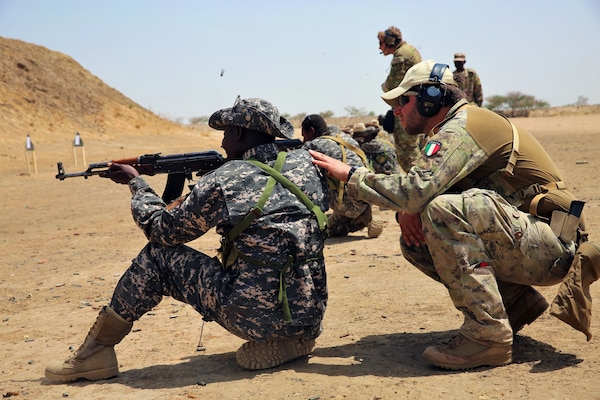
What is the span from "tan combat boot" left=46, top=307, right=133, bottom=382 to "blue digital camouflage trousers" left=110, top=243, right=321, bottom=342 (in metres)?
0.08

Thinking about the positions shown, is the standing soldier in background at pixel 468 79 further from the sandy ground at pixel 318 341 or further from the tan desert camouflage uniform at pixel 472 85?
the sandy ground at pixel 318 341

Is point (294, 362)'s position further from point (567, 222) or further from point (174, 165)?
point (567, 222)

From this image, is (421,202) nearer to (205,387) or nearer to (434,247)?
(434,247)

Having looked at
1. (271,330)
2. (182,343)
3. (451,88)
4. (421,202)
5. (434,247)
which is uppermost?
(451,88)

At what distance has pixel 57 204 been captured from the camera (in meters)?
13.3

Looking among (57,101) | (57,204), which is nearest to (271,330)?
(57,204)

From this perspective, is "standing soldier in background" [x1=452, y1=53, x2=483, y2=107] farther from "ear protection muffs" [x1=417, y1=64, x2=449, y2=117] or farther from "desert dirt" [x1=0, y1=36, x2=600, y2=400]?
"ear protection muffs" [x1=417, y1=64, x2=449, y2=117]

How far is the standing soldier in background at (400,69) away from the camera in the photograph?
9.42 metres

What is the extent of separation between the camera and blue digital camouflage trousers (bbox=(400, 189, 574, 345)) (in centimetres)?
374

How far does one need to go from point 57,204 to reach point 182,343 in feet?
29.5

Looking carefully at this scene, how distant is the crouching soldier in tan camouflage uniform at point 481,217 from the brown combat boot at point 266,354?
30.0 inches

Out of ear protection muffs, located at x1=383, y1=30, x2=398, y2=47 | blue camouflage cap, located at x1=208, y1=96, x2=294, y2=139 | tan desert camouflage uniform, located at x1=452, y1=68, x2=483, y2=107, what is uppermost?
ear protection muffs, located at x1=383, y1=30, x2=398, y2=47

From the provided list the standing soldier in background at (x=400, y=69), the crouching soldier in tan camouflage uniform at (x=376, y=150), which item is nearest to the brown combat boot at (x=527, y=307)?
the standing soldier in background at (x=400, y=69)

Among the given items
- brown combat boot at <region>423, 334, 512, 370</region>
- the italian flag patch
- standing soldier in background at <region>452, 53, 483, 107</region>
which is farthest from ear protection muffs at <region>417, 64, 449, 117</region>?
standing soldier in background at <region>452, 53, 483, 107</region>
